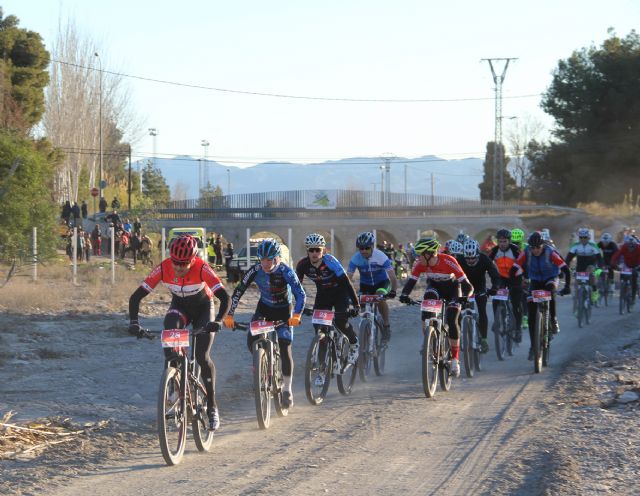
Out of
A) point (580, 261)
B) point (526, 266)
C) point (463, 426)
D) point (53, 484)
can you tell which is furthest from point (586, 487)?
point (580, 261)

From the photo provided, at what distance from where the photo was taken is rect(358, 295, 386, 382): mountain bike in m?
13.0

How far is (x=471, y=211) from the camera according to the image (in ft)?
243

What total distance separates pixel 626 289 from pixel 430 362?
41.0 ft

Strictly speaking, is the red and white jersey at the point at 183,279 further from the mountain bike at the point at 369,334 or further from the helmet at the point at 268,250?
the mountain bike at the point at 369,334

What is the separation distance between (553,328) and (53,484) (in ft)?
30.1

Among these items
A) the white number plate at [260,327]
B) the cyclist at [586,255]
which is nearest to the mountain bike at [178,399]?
the white number plate at [260,327]

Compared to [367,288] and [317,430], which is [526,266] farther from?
[317,430]

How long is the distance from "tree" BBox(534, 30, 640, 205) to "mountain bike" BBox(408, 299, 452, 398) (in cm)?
6664

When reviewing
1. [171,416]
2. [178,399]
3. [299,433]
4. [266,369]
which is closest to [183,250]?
[178,399]

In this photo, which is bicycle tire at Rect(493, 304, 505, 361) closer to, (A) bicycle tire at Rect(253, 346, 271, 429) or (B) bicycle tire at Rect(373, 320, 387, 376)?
(B) bicycle tire at Rect(373, 320, 387, 376)

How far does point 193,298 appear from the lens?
8891 mm

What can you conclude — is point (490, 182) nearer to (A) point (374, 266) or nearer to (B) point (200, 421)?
(A) point (374, 266)

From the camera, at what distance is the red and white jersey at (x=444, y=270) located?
1240 cm

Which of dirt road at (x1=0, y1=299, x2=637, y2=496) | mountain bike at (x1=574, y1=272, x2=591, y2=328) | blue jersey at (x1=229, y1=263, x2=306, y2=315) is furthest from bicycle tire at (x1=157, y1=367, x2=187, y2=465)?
mountain bike at (x1=574, y1=272, x2=591, y2=328)
